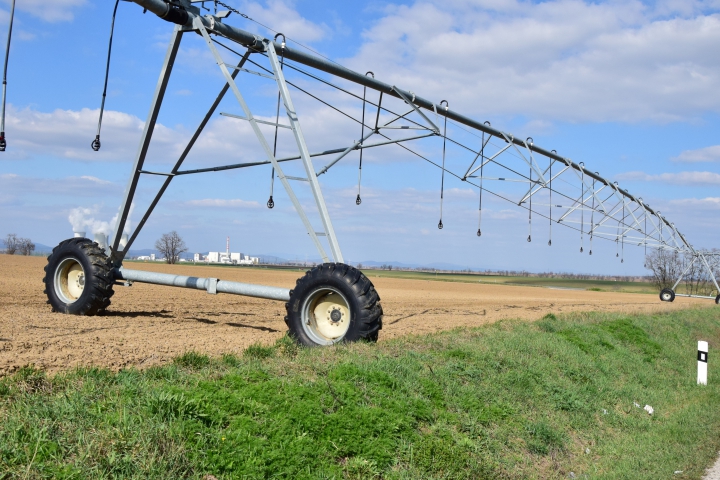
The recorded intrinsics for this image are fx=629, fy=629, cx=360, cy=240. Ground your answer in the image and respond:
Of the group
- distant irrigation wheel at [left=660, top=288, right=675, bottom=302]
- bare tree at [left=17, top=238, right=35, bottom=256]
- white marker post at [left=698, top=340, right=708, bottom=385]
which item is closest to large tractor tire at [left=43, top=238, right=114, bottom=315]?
white marker post at [left=698, top=340, right=708, bottom=385]

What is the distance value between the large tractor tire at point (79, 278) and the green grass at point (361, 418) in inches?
219

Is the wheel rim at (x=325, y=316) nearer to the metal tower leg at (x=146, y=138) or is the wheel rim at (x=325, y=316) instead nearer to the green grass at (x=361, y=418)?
the green grass at (x=361, y=418)

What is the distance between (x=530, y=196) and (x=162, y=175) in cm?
1154

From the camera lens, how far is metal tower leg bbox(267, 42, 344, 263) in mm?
10359

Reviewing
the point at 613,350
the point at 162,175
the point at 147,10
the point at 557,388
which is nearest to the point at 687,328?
the point at 613,350

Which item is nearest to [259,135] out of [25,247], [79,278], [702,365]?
[79,278]

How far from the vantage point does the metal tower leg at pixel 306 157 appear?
10.4 metres

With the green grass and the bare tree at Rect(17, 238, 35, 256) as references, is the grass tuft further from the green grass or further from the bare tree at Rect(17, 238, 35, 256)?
the bare tree at Rect(17, 238, 35, 256)

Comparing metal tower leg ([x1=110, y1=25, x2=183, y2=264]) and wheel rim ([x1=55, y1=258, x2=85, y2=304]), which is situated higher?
metal tower leg ([x1=110, y1=25, x2=183, y2=264])

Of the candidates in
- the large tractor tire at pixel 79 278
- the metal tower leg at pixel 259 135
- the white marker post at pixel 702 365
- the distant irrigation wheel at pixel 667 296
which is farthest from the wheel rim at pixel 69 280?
the distant irrigation wheel at pixel 667 296

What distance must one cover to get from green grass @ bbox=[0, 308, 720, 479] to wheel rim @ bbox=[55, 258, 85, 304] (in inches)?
256

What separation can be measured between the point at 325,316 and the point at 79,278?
20.2ft

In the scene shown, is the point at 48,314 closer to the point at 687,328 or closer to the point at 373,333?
the point at 373,333

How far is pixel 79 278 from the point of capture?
13.0 meters
